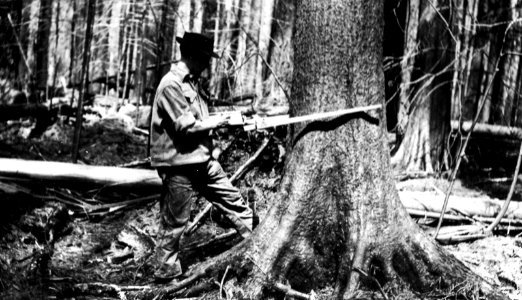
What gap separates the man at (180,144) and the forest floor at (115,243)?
518 mm

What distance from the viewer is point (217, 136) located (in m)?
9.27

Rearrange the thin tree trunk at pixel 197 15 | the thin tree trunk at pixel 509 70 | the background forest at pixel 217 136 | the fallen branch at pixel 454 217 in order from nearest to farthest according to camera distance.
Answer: the background forest at pixel 217 136, the fallen branch at pixel 454 217, the thin tree trunk at pixel 509 70, the thin tree trunk at pixel 197 15

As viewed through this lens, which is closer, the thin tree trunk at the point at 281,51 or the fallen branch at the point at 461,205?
the fallen branch at the point at 461,205

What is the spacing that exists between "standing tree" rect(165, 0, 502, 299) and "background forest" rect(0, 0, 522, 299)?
0.25m

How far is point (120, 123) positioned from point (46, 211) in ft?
16.0

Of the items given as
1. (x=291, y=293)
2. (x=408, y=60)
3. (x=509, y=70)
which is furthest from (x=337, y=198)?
(x=509, y=70)

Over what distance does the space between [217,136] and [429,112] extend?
11.5ft

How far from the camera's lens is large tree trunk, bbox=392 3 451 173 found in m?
9.95

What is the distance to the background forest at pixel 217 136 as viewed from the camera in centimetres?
698

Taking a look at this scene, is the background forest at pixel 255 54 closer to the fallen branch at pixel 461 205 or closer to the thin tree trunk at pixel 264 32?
the thin tree trunk at pixel 264 32

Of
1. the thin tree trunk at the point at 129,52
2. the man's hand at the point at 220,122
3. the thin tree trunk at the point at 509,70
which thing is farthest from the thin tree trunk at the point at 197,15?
the man's hand at the point at 220,122

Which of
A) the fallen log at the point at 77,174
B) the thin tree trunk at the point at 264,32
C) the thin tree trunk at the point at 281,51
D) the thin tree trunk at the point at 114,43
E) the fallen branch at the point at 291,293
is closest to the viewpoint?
the fallen branch at the point at 291,293

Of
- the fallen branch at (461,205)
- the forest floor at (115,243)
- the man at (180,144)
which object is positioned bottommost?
the forest floor at (115,243)

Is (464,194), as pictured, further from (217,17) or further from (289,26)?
(217,17)
